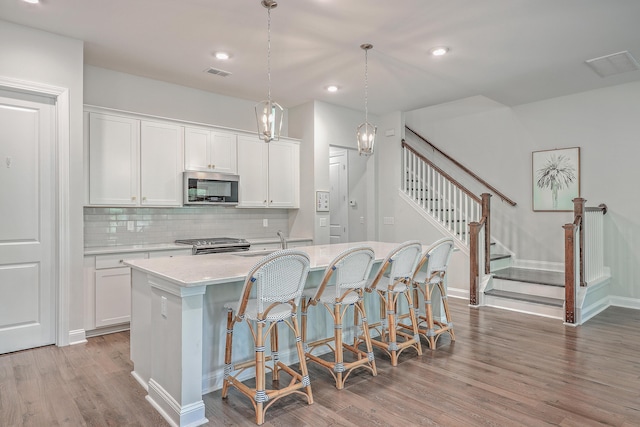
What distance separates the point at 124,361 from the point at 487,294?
4.33 metres

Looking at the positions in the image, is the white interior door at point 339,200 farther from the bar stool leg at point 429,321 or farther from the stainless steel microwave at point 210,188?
the bar stool leg at point 429,321

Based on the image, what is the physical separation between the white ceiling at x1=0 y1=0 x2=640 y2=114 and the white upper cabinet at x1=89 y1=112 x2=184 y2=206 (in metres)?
0.72

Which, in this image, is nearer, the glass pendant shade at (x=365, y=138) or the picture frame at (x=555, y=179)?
the glass pendant shade at (x=365, y=138)

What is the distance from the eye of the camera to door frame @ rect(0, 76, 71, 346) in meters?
3.70

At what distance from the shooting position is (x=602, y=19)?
3.38 m

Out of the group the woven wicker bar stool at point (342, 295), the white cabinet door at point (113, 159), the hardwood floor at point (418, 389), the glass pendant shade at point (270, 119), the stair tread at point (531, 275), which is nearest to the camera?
the hardwood floor at point (418, 389)

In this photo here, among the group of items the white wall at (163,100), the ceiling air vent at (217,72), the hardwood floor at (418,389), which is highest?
the ceiling air vent at (217,72)

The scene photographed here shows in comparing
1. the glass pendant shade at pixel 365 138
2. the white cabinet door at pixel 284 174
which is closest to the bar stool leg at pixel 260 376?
the glass pendant shade at pixel 365 138

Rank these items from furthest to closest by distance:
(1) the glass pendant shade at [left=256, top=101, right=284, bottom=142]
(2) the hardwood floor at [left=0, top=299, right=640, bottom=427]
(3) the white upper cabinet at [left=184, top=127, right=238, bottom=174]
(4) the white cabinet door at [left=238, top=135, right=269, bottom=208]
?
(4) the white cabinet door at [left=238, top=135, right=269, bottom=208], (3) the white upper cabinet at [left=184, top=127, right=238, bottom=174], (1) the glass pendant shade at [left=256, top=101, right=284, bottom=142], (2) the hardwood floor at [left=0, top=299, right=640, bottom=427]

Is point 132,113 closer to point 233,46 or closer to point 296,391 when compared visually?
point 233,46

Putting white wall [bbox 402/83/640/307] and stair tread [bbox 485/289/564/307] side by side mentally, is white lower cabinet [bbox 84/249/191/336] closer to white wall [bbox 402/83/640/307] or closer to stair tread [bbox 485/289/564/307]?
stair tread [bbox 485/289/564/307]

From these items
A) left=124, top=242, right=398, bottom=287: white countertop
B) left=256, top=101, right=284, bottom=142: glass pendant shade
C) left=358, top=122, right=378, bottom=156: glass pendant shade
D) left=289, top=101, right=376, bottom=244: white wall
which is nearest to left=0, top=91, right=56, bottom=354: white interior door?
left=124, top=242, right=398, bottom=287: white countertop

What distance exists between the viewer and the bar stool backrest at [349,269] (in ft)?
8.84

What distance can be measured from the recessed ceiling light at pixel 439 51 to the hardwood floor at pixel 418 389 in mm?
2922
